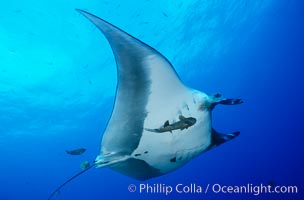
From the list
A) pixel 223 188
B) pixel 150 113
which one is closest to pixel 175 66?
pixel 223 188

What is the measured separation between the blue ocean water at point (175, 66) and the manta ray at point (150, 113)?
9.37m

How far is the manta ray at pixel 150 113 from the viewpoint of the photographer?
2.43 metres

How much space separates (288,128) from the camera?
33031 mm

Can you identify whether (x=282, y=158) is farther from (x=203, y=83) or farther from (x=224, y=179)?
(x=203, y=83)

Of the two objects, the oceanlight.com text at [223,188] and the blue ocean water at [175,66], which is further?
the blue ocean water at [175,66]

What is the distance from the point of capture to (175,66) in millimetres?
18172

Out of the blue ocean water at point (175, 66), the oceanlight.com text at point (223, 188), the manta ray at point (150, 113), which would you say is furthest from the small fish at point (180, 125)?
the blue ocean water at point (175, 66)

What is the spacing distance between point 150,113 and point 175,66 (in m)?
15.7

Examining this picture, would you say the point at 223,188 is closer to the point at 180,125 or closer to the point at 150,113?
the point at 180,125

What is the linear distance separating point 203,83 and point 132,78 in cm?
2137

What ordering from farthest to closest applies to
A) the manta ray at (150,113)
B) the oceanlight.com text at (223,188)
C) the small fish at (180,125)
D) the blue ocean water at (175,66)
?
1. the blue ocean water at (175,66)
2. the oceanlight.com text at (223,188)
3. the small fish at (180,125)
4. the manta ray at (150,113)

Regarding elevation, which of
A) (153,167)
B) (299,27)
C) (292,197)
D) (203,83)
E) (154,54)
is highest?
(299,27)

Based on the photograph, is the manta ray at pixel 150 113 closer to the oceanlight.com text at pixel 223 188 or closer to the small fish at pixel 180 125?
the small fish at pixel 180 125

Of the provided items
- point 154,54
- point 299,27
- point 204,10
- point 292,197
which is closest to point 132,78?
Answer: point 154,54
